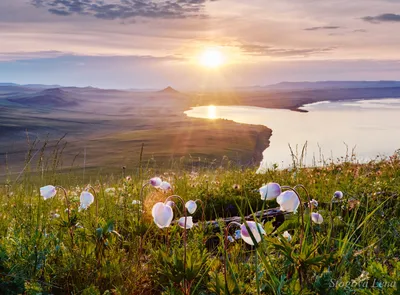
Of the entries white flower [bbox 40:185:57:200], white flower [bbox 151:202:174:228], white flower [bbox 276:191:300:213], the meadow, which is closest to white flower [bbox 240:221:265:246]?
the meadow

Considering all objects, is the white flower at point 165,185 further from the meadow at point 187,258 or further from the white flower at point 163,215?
the white flower at point 163,215

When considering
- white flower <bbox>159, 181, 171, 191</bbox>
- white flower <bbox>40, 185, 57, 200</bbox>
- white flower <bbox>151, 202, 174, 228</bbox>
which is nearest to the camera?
white flower <bbox>151, 202, 174, 228</bbox>

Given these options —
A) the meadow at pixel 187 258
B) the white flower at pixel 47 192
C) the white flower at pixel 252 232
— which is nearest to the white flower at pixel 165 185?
the meadow at pixel 187 258

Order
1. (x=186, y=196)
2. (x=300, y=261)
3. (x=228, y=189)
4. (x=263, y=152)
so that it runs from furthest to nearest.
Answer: (x=263, y=152), (x=228, y=189), (x=186, y=196), (x=300, y=261)

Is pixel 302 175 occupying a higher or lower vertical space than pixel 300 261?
lower

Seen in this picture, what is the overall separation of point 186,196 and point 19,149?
84344 mm

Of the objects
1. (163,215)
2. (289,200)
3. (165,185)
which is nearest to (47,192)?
(165,185)

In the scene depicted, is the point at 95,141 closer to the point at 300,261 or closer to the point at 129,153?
the point at 129,153

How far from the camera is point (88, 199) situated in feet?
Result: 13.4

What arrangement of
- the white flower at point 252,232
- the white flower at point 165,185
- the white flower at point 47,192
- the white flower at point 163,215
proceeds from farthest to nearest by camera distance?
the white flower at point 165,185 < the white flower at point 47,192 < the white flower at point 163,215 < the white flower at point 252,232

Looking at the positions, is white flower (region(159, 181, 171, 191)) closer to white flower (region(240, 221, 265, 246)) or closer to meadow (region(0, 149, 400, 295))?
meadow (region(0, 149, 400, 295))

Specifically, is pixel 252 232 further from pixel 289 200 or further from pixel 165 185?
pixel 165 185

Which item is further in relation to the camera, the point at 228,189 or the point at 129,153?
the point at 129,153

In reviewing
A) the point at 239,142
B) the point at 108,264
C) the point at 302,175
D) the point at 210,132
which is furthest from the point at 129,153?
the point at 108,264
